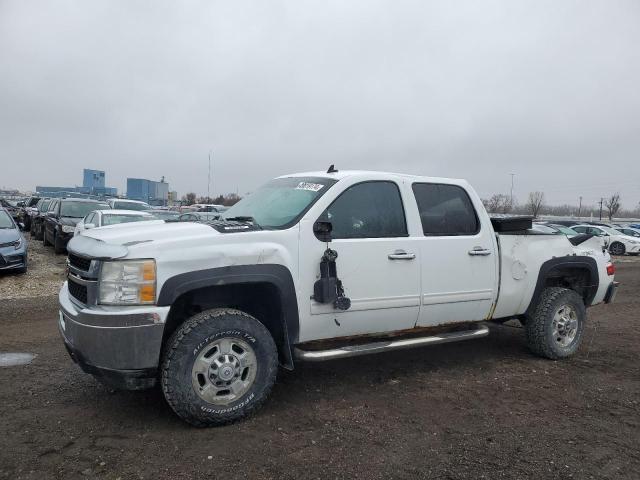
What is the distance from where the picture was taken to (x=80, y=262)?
3.89 meters

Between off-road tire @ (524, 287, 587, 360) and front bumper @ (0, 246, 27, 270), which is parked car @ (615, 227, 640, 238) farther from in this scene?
front bumper @ (0, 246, 27, 270)

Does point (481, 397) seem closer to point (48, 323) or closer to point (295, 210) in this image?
point (295, 210)

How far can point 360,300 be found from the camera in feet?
14.0

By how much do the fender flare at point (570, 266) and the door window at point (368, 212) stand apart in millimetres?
1921

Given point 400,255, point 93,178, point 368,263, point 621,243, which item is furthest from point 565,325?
point 93,178

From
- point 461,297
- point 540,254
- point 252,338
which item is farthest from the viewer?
point 540,254

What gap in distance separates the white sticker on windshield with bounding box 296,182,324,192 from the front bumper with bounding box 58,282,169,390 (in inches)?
64.7

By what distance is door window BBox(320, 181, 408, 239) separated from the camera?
4.33 m

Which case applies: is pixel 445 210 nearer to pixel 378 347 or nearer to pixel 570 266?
pixel 378 347

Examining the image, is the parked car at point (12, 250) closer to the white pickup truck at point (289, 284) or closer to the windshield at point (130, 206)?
the windshield at point (130, 206)

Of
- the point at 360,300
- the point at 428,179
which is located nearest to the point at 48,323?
the point at 360,300

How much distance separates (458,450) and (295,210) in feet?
7.15

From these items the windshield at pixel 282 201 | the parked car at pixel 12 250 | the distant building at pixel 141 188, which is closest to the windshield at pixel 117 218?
the parked car at pixel 12 250

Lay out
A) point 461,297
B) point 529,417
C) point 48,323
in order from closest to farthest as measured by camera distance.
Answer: point 529,417
point 461,297
point 48,323
